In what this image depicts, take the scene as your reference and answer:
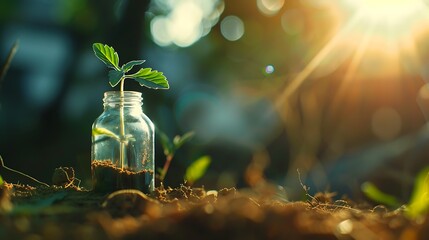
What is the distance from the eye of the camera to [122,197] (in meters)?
1.57

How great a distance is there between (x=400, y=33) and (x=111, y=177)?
4824 millimetres

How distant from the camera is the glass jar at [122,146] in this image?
2113mm

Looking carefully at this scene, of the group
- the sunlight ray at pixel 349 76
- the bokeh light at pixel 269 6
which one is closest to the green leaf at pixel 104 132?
the sunlight ray at pixel 349 76

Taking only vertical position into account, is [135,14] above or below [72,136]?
above

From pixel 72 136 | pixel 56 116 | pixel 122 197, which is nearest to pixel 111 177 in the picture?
pixel 122 197

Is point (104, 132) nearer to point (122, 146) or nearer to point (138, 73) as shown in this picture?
point (122, 146)

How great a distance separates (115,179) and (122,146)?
0.55ft

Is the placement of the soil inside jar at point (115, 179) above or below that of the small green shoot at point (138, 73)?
below

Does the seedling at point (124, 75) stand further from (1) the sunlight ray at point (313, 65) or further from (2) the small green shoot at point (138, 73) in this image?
(1) the sunlight ray at point (313, 65)

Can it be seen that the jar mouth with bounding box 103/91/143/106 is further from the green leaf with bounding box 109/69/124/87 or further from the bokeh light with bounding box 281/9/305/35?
the bokeh light with bounding box 281/9/305/35

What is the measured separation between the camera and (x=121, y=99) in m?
2.19

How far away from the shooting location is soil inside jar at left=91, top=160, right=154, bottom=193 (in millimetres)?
2098

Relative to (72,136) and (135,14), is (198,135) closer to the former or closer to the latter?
(72,136)

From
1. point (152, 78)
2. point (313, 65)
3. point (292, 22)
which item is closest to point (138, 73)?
point (152, 78)
